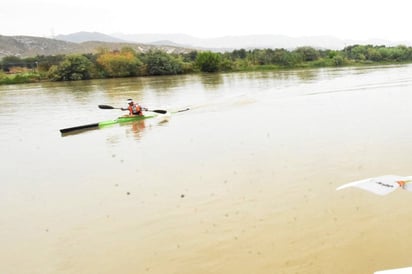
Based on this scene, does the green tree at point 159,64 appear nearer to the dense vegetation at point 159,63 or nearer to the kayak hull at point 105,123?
the dense vegetation at point 159,63

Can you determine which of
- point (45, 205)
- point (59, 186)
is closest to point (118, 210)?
point (45, 205)

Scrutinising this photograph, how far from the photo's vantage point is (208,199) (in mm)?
10133

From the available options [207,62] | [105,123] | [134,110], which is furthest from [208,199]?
[207,62]

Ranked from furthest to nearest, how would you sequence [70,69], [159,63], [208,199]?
[159,63]
[70,69]
[208,199]

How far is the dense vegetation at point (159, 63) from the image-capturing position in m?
71.4

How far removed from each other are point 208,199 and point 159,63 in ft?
227

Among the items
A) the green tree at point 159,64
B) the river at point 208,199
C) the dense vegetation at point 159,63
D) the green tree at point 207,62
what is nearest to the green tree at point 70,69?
the dense vegetation at point 159,63

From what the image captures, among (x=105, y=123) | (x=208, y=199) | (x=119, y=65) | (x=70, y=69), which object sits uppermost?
(x=119, y=65)

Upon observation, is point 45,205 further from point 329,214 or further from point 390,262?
point 390,262

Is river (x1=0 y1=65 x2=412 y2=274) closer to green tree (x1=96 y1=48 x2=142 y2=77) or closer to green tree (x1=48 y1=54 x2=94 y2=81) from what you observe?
green tree (x1=48 y1=54 x2=94 y2=81)

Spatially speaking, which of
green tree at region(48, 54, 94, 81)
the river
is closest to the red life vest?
the river

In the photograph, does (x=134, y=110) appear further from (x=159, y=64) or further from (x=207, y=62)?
(x=207, y=62)

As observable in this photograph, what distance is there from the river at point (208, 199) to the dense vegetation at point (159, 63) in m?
54.8

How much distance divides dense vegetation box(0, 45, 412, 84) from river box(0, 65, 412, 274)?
5476cm
